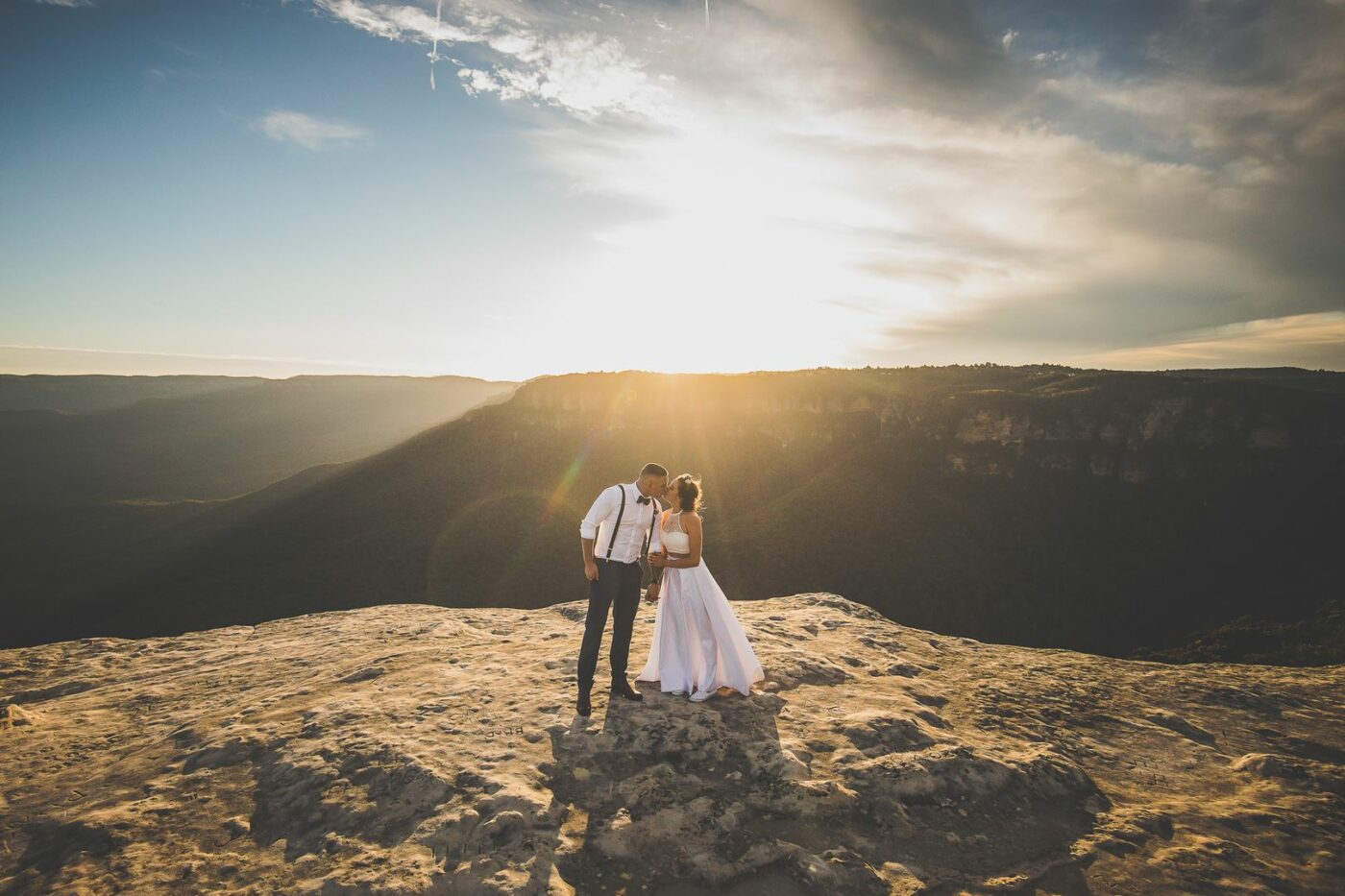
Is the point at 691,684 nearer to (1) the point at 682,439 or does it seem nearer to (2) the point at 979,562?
(2) the point at 979,562

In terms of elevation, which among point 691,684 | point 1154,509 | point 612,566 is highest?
point 612,566

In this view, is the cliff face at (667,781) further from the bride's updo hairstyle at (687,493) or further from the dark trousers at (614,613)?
the bride's updo hairstyle at (687,493)

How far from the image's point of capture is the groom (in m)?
4.86

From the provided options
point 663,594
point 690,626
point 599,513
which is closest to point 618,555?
point 599,513

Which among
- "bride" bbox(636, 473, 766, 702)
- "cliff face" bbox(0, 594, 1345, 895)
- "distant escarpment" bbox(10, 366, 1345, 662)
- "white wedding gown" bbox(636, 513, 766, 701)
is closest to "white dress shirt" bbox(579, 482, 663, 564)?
"bride" bbox(636, 473, 766, 702)

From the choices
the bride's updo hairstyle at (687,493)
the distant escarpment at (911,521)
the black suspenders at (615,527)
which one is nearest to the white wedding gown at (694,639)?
the bride's updo hairstyle at (687,493)

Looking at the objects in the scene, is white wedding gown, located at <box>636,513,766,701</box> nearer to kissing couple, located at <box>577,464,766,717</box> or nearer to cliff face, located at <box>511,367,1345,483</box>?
kissing couple, located at <box>577,464,766,717</box>

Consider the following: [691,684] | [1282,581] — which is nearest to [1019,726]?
[691,684]

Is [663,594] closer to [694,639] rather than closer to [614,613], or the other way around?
[694,639]

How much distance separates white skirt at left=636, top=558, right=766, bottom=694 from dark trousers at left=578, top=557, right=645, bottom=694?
45 centimetres

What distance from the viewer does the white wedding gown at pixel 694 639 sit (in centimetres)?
519

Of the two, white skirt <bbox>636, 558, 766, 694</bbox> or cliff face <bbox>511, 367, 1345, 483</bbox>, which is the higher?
cliff face <bbox>511, 367, 1345, 483</bbox>

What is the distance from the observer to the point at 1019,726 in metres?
4.75

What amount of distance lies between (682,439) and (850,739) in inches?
2263
